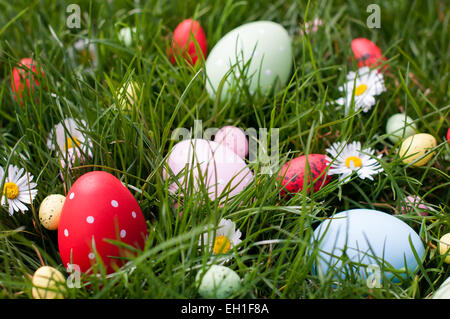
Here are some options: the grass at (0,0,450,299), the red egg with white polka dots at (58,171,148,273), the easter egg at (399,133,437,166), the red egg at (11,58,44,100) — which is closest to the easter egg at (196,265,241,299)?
the grass at (0,0,450,299)

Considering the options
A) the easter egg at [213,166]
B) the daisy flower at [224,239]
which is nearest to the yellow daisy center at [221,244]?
the daisy flower at [224,239]

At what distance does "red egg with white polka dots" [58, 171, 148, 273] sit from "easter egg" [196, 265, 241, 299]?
0.12 m

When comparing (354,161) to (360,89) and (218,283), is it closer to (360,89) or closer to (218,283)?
(360,89)

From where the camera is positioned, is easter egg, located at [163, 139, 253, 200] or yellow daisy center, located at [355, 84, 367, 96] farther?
yellow daisy center, located at [355, 84, 367, 96]

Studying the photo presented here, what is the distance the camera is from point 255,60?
1038 mm

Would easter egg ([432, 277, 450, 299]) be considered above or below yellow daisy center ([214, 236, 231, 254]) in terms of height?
below

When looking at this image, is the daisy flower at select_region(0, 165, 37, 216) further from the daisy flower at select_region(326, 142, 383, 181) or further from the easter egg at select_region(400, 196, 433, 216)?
the easter egg at select_region(400, 196, 433, 216)

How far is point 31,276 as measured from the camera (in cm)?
72

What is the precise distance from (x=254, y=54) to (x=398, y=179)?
1.39 ft

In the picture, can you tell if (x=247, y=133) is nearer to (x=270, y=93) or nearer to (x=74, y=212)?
(x=270, y=93)

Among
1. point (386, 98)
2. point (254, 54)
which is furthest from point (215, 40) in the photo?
point (386, 98)

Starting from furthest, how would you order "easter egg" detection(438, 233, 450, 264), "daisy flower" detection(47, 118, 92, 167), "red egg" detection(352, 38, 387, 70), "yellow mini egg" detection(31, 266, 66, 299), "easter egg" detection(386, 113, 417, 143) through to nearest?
"red egg" detection(352, 38, 387, 70) < "easter egg" detection(386, 113, 417, 143) < "daisy flower" detection(47, 118, 92, 167) < "easter egg" detection(438, 233, 450, 264) < "yellow mini egg" detection(31, 266, 66, 299)

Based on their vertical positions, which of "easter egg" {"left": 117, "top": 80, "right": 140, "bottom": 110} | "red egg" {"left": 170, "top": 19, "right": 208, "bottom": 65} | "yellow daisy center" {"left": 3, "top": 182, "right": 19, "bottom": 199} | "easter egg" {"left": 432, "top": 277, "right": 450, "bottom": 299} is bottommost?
"easter egg" {"left": 432, "top": 277, "right": 450, "bottom": 299}

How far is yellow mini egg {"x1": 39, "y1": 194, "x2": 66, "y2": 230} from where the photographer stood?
2.55 feet
